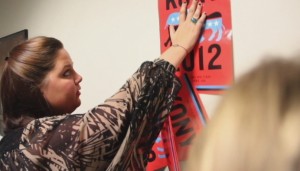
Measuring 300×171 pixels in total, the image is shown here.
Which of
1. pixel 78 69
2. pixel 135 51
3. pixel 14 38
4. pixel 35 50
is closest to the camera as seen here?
pixel 35 50

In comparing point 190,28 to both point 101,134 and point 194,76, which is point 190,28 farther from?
point 101,134

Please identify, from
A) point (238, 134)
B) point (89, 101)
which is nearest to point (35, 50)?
point (89, 101)

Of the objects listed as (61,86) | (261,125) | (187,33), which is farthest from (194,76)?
(61,86)

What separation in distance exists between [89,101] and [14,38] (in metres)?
0.77

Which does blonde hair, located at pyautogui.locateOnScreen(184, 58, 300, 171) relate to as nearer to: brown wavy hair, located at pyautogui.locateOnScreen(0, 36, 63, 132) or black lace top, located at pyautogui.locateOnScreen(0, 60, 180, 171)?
black lace top, located at pyautogui.locateOnScreen(0, 60, 180, 171)

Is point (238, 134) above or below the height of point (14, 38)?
below

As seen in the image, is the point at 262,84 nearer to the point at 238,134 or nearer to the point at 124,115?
the point at 238,134

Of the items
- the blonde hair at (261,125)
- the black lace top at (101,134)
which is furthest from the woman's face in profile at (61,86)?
the blonde hair at (261,125)

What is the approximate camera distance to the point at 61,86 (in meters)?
0.83

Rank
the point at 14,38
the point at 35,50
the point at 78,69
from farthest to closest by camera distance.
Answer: the point at 14,38
the point at 78,69
the point at 35,50

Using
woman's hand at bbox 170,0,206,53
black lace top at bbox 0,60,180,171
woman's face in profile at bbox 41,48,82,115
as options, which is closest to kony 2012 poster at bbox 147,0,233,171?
woman's hand at bbox 170,0,206,53

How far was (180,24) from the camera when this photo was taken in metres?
0.81

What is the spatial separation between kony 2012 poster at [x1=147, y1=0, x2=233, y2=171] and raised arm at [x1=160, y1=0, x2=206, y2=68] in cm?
2

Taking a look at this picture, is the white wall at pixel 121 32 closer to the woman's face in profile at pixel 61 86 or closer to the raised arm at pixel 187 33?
the raised arm at pixel 187 33
